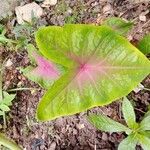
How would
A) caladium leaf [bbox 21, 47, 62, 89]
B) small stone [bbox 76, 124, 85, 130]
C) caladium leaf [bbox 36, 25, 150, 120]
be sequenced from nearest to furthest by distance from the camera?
caladium leaf [bbox 36, 25, 150, 120] < caladium leaf [bbox 21, 47, 62, 89] < small stone [bbox 76, 124, 85, 130]

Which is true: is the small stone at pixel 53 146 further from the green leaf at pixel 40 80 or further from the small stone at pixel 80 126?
the green leaf at pixel 40 80

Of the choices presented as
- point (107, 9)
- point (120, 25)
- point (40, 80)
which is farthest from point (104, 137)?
point (107, 9)

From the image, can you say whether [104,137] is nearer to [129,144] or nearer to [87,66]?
[129,144]

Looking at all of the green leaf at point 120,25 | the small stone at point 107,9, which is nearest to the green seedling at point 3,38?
the small stone at point 107,9

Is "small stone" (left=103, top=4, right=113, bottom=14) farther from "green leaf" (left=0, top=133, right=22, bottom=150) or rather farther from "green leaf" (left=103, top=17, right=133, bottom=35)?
"green leaf" (left=0, top=133, right=22, bottom=150)

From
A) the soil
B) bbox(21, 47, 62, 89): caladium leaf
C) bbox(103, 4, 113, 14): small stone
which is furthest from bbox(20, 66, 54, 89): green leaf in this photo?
bbox(103, 4, 113, 14): small stone

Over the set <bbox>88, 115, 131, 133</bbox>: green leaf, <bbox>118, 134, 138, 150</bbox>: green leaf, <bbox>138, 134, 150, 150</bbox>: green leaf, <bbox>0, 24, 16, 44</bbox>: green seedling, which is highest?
<bbox>138, 134, 150, 150</bbox>: green leaf
